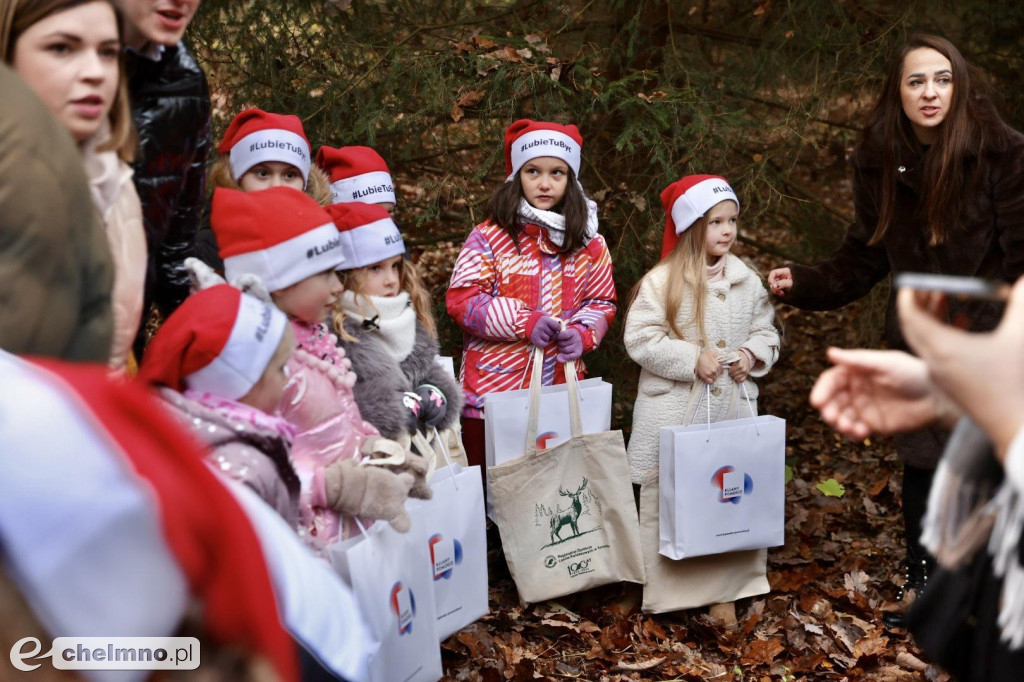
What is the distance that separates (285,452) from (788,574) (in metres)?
3.63

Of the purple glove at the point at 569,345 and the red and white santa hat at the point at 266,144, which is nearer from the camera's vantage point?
the red and white santa hat at the point at 266,144

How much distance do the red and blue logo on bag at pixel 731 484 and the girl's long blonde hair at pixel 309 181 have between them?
2167mm

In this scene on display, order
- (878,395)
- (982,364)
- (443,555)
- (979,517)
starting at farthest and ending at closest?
1. (443,555)
2. (878,395)
3. (979,517)
4. (982,364)

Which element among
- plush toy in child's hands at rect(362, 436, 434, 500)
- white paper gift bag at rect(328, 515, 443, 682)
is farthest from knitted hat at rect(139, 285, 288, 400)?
plush toy in child's hands at rect(362, 436, 434, 500)

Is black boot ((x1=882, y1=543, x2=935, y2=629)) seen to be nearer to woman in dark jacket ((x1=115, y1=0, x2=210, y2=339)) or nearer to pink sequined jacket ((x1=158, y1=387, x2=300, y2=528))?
pink sequined jacket ((x1=158, y1=387, x2=300, y2=528))

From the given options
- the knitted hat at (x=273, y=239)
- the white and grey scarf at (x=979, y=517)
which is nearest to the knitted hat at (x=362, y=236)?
the knitted hat at (x=273, y=239)

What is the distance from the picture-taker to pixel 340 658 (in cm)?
133

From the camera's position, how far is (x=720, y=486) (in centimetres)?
459

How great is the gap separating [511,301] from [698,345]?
935 mm

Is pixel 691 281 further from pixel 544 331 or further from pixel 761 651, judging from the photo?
pixel 761 651

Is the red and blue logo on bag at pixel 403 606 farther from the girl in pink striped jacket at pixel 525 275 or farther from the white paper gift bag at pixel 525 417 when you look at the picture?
the girl in pink striped jacket at pixel 525 275

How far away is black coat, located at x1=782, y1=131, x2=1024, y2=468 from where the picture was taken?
423cm

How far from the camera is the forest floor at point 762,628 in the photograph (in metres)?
4.33

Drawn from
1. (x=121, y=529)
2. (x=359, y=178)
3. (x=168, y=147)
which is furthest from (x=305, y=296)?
(x=121, y=529)
